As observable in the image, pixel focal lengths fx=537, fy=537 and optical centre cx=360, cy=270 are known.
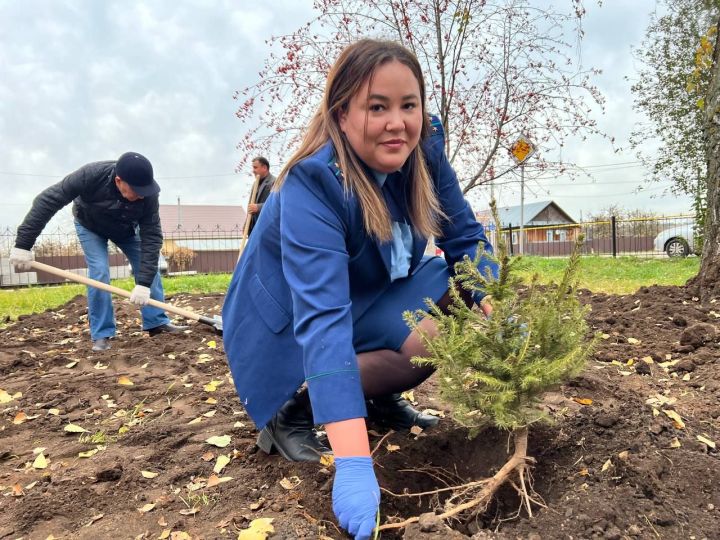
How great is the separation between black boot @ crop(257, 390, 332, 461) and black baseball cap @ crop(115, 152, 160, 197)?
9.24ft

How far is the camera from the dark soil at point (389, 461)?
4.45 feet

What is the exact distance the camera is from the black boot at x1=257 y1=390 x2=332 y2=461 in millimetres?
1984

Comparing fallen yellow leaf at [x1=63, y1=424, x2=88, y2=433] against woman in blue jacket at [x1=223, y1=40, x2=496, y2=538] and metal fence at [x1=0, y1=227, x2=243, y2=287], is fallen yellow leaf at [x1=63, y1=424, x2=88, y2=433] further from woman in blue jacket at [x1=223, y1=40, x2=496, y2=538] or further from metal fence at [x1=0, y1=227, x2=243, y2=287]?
metal fence at [x1=0, y1=227, x2=243, y2=287]

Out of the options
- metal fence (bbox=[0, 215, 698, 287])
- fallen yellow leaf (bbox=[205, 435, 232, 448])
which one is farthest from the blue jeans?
metal fence (bbox=[0, 215, 698, 287])

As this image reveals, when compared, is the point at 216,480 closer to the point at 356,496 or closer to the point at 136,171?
the point at 356,496

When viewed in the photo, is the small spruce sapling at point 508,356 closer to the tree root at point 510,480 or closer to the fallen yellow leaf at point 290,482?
the tree root at point 510,480

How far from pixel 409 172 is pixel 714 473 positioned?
4.16ft

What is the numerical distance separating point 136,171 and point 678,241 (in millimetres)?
17096

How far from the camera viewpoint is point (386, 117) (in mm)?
1640

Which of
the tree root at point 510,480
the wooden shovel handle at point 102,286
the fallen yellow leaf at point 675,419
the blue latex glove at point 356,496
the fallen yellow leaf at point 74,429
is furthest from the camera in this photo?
the wooden shovel handle at point 102,286

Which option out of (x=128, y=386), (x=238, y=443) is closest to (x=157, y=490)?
(x=238, y=443)

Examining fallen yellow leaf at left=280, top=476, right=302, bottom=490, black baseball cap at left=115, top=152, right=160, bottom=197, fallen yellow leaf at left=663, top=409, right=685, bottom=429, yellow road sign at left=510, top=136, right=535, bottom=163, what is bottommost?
fallen yellow leaf at left=280, top=476, right=302, bottom=490

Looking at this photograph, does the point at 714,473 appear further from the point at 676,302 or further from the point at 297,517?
the point at 676,302

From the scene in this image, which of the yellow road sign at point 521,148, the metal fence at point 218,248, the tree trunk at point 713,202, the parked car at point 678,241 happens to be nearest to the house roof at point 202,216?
the metal fence at point 218,248
